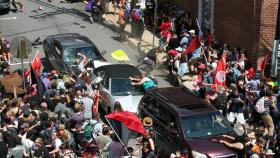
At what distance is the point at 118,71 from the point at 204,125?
5057mm

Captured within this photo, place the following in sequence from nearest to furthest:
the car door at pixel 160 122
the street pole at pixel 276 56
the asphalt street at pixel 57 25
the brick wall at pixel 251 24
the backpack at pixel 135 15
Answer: the car door at pixel 160 122, the street pole at pixel 276 56, the brick wall at pixel 251 24, the asphalt street at pixel 57 25, the backpack at pixel 135 15

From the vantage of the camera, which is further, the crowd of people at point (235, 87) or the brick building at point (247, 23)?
the brick building at point (247, 23)

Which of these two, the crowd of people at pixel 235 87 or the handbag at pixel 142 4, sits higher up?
the handbag at pixel 142 4

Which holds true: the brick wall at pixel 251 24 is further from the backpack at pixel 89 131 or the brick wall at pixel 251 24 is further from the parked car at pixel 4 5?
the parked car at pixel 4 5

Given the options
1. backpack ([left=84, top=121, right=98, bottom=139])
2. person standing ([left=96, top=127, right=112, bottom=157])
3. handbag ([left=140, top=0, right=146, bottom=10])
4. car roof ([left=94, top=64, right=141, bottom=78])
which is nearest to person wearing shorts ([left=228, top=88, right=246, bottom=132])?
car roof ([left=94, top=64, right=141, bottom=78])

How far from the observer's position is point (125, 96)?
16.9m

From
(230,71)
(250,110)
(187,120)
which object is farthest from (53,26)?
(187,120)

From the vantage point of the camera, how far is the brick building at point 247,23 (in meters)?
20.8

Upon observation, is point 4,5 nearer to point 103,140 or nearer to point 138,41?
point 138,41

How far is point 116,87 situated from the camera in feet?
57.2

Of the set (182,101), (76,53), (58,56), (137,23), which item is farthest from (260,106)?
(137,23)

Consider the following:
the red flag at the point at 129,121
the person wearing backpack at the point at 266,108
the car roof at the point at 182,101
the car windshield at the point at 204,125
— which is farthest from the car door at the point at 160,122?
the person wearing backpack at the point at 266,108

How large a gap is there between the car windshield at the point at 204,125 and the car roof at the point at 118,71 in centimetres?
453

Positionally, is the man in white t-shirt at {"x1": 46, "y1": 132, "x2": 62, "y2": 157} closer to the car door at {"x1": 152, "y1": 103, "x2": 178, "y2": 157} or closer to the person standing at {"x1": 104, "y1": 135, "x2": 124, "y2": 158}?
the person standing at {"x1": 104, "y1": 135, "x2": 124, "y2": 158}
